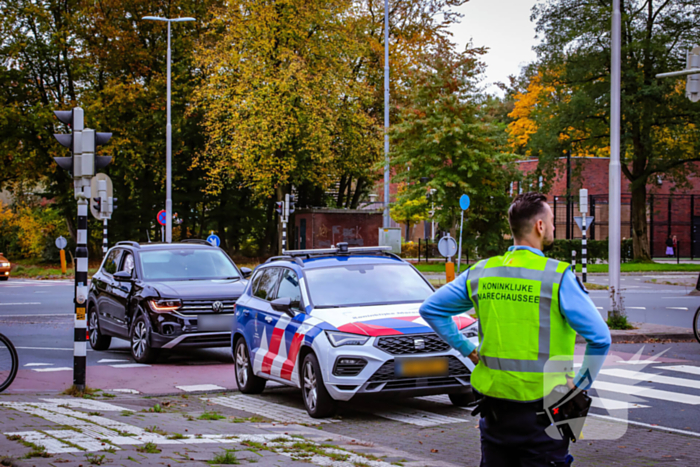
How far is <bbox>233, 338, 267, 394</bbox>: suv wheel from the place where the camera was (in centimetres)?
937

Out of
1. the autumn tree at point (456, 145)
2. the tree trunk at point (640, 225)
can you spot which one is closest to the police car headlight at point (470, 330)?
the autumn tree at point (456, 145)

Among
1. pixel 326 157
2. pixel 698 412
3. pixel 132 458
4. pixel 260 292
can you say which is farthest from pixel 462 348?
pixel 326 157

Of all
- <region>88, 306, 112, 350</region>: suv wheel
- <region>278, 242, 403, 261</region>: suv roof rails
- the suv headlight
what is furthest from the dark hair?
<region>88, 306, 112, 350</region>: suv wheel

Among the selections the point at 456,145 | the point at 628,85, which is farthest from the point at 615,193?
the point at 628,85

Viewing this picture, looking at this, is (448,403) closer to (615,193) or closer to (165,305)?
(165,305)

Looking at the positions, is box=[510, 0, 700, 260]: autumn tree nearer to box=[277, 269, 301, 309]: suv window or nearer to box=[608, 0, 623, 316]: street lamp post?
box=[608, 0, 623, 316]: street lamp post

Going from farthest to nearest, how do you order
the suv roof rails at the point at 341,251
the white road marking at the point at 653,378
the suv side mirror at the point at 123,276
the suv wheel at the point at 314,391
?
1. the suv side mirror at the point at 123,276
2. the white road marking at the point at 653,378
3. the suv roof rails at the point at 341,251
4. the suv wheel at the point at 314,391

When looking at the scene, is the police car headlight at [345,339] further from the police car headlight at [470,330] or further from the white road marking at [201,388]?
the white road marking at [201,388]

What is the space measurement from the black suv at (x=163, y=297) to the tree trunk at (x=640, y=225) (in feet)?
101

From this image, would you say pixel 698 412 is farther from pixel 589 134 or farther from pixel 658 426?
pixel 589 134

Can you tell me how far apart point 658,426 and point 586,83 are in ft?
106

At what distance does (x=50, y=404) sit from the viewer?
788 centimetres

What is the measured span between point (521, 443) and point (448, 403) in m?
5.36

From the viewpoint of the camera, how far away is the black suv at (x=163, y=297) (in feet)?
39.3
